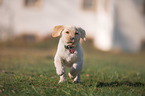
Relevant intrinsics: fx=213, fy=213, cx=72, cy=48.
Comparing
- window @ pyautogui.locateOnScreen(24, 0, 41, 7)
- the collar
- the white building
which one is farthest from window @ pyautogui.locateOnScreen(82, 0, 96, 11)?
the collar

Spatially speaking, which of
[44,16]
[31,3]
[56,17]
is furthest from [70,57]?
[31,3]

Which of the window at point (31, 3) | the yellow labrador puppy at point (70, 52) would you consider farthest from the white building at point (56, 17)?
the yellow labrador puppy at point (70, 52)

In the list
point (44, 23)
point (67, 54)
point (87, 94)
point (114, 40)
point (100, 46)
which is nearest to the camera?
point (87, 94)

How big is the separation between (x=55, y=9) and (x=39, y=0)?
1.38 meters

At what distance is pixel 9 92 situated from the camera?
308 cm

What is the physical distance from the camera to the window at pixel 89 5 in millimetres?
14895

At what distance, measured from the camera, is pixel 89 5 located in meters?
15.0

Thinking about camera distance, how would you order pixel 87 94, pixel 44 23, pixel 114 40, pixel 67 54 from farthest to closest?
pixel 44 23
pixel 114 40
pixel 67 54
pixel 87 94

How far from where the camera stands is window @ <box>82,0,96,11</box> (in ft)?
48.9

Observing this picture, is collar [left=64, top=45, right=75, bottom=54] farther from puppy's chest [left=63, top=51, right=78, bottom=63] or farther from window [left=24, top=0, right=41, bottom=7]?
window [left=24, top=0, right=41, bottom=7]

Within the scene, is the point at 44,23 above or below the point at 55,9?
below

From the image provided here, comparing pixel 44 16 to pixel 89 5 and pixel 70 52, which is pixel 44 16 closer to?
pixel 89 5

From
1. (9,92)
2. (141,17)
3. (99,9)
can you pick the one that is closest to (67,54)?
(9,92)

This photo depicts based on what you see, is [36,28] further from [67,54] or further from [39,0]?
[67,54]
